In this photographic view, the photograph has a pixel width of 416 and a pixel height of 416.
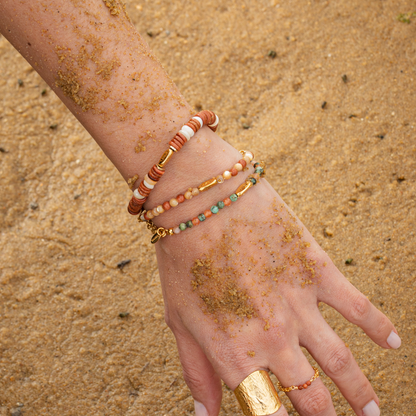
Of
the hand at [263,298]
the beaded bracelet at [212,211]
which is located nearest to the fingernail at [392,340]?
the hand at [263,298]

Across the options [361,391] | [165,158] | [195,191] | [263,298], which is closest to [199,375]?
[263,298]

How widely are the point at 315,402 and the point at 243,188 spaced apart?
2.16 ft

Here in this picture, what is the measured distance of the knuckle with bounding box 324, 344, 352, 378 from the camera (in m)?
1.26

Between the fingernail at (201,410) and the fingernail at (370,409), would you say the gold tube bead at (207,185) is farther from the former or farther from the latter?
the fingernail at (370,409)

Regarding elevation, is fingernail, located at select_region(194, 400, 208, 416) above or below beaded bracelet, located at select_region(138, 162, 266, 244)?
below

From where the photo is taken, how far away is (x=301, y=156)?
1.94m

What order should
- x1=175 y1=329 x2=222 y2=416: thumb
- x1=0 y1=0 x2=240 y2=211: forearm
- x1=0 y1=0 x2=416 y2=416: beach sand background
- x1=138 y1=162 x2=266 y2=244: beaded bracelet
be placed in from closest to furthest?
x1=0 y1=0 x2=240 y2=211: forearm < x1=138 y1=162 x2=266 y2=244: beaded bracelet < x1=175 y1=329 x2=222 y2=416: thumb < x1=0 y1=0 x2=416 y2=416: beach sand background

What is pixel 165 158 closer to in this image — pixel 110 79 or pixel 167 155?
pixel 167 155

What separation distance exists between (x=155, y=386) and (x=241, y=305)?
668mm

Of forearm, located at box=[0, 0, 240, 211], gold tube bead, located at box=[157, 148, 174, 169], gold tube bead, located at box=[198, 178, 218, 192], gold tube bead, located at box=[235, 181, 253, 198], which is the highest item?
forearm, located at box=[0, 0, 240, 211]

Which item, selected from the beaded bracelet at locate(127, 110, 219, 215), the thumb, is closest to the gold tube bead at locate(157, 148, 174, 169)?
the beaded bracelet at locate(127, 110, 219, 215)

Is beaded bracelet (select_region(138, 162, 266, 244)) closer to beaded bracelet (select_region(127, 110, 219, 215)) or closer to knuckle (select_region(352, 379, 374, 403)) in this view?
beaded bracelet (select_region(127, 110, 219, 215))

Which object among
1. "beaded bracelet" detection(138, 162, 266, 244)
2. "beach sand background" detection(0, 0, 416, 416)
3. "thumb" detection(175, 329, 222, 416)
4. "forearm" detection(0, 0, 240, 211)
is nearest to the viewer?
"forearm" detection(0, 0, 240, 211)

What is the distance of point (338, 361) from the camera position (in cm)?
126
